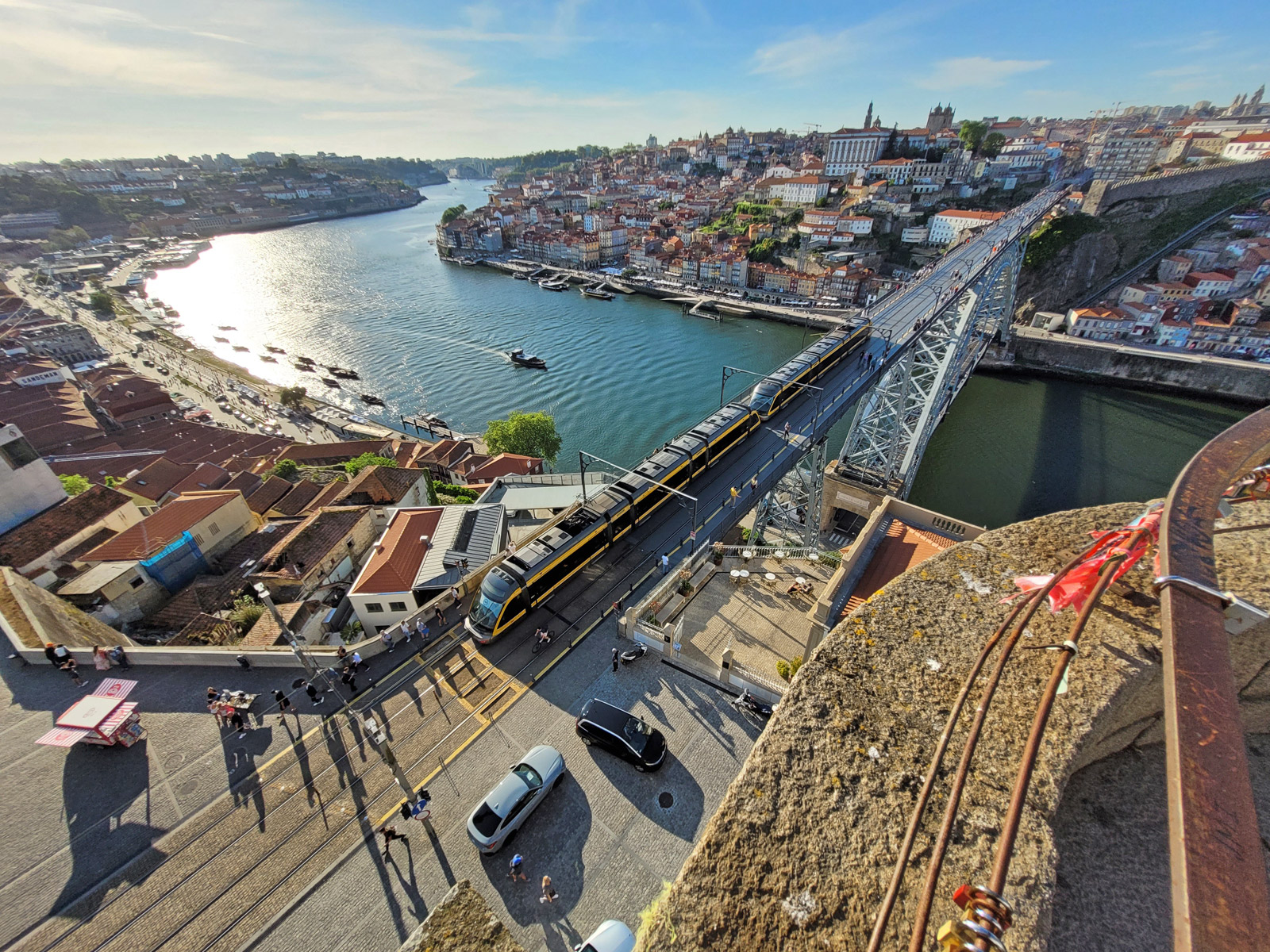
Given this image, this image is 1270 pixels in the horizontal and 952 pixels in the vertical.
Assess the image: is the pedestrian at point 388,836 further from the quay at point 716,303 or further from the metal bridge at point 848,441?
the quay at point 716,303

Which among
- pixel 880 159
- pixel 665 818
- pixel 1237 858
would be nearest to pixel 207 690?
pixel 665 818

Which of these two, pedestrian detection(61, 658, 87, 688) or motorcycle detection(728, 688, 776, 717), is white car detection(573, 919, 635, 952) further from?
pedestrian detection(61, 658, 87, 688)

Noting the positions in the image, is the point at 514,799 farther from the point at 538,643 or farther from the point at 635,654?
the point at 635,654

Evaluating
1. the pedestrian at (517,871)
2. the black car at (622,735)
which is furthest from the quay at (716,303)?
the pedestrian at (517,871)

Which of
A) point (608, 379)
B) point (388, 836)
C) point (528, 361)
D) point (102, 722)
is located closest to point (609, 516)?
point (388, 836)

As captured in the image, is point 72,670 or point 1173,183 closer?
point 72,670

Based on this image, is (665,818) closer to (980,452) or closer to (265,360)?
(980,452)

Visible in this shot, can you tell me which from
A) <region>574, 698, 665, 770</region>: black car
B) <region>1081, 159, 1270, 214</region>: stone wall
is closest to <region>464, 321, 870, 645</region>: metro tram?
<region>574, 698, 665, 770</region>: black car
